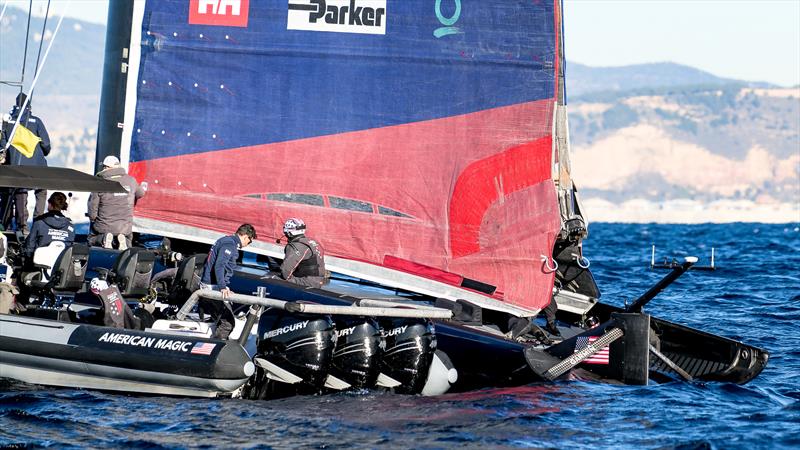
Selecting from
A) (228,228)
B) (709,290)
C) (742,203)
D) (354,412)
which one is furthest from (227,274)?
(742,203)

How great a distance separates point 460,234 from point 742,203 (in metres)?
174

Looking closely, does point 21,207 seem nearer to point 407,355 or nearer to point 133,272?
point 133,272

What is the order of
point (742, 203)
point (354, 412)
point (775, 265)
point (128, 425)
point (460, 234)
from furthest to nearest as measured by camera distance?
point (742, 203) → point (775, 265) → point (460, 234) → point (354, 412) → point (128, 425)

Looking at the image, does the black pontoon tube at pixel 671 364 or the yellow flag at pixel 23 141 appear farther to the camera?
the yellow flag at pixel 23 141

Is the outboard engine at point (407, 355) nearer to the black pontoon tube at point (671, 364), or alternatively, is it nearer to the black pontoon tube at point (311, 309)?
the black pontoon tube at point (311, 309)

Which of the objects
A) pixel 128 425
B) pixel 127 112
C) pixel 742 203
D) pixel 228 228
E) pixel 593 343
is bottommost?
pixel 128 425

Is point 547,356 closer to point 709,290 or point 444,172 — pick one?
point 444,172

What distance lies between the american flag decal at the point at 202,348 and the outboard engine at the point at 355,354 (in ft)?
4.15

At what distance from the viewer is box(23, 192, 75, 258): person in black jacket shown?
13289mm

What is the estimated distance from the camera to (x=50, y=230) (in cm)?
1331

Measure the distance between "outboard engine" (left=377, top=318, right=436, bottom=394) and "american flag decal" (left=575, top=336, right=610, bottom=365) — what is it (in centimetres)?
136

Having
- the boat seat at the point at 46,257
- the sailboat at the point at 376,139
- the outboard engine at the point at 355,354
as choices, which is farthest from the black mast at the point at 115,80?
the outboard engine at the point at 355,354

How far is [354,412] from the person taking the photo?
35.0ft

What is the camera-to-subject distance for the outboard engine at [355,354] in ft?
37.5
